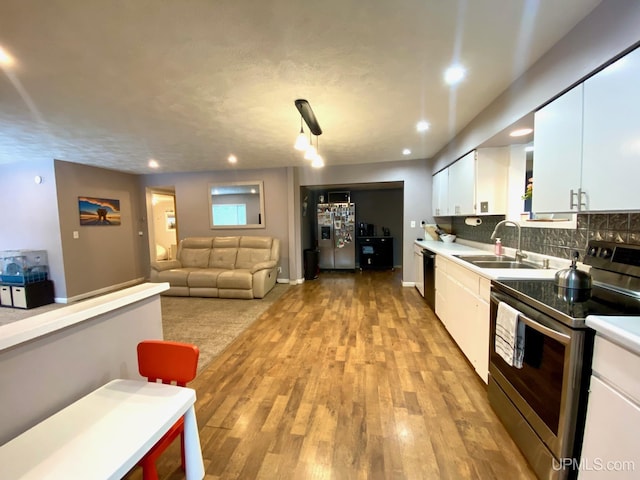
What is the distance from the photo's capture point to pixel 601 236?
171 centimetres

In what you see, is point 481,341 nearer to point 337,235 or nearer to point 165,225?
point 337,235

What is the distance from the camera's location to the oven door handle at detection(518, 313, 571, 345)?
1167 millimetres

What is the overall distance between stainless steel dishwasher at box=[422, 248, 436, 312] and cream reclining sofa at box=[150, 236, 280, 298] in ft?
8.76

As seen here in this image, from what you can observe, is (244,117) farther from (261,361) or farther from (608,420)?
(608,420)

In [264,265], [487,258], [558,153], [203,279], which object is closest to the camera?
[558,153]

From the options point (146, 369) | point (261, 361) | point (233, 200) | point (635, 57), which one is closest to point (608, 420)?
point (635, 57)

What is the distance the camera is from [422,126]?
3064 millimetres

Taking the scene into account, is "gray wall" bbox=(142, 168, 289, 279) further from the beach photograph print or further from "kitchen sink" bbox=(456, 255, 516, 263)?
"kitchen sink" bbox=(456, 255, 516, 263)

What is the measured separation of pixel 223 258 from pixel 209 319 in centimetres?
191

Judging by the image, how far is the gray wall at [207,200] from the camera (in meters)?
5.45

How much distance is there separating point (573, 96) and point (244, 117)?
261 cm

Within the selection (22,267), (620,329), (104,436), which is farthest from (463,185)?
(22,267)

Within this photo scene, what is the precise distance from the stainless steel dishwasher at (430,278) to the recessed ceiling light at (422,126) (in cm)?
160

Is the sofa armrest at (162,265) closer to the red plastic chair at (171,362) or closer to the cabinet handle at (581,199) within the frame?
the red plastic chair at (171,362)
